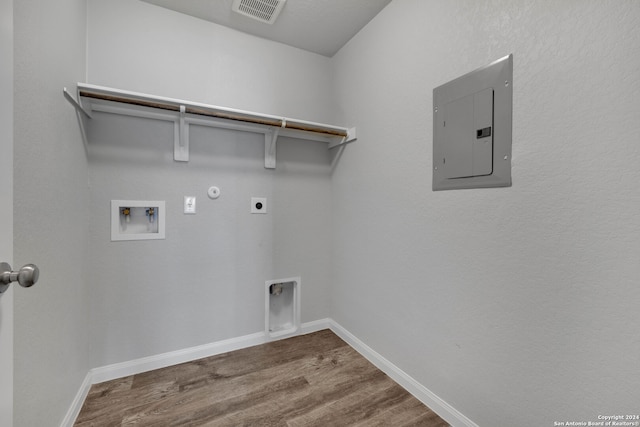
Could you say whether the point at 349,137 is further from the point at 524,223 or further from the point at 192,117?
the point at 524,223

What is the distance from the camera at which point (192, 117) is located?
1725mm

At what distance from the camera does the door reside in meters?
0.59

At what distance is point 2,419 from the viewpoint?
0.59m

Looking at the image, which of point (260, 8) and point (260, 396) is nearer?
point (260, 396)

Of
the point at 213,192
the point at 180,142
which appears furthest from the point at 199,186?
the point at 180,142

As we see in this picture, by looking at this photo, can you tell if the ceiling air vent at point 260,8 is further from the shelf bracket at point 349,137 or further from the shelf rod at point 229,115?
the shelf bracket at point 349,137

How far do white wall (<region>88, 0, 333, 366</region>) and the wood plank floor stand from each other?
22 centimetres

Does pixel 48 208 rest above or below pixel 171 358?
above

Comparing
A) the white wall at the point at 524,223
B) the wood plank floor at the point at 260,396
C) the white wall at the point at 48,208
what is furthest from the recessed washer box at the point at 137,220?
the white wall at the point at 524,223

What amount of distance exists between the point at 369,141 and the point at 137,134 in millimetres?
1535

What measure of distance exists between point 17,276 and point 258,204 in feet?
4.89

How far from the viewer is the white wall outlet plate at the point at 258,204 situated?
6.67ft

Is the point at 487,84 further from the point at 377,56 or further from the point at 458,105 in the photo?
the point at 377,56

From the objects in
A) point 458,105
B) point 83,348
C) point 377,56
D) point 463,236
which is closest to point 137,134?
point 83,348
